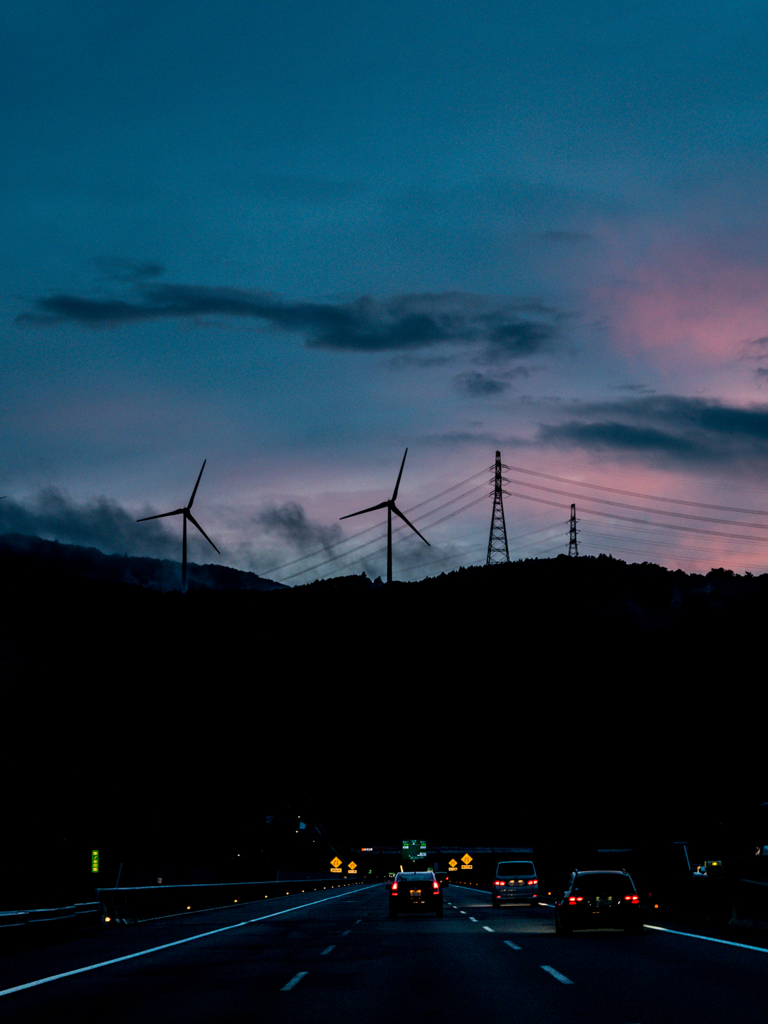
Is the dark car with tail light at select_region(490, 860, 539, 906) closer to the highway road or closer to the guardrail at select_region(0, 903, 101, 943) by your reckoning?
the highway road

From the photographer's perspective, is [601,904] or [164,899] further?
[164,899]

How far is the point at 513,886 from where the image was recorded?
46750 millimetres

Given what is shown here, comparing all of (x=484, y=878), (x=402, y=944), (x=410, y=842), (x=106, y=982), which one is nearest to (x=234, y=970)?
(x=106, y=982)

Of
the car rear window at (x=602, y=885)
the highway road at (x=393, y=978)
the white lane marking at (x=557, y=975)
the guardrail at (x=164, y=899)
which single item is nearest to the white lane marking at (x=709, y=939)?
the highway road at (x=393, y=978)

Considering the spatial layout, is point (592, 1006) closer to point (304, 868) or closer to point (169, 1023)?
point (169, 1023)

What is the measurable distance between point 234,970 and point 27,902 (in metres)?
23.9

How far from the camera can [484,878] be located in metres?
127

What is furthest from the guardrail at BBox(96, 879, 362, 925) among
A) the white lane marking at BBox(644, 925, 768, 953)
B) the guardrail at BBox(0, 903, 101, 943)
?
the white lane marking at BBox(644, 925, 768, 953)

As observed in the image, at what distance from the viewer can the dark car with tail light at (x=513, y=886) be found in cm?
4662

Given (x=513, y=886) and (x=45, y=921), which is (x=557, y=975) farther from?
(x=513, y=886)

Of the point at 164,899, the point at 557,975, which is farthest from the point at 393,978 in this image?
the point at 164,899

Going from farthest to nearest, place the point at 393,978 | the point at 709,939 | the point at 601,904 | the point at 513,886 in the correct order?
the point at 513,886 → the point at 601,904 → the point at 709,939 → the point at 393,978

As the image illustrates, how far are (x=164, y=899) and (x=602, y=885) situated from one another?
2042 cm

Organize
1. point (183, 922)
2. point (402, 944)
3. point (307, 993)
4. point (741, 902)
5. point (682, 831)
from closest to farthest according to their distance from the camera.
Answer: point (307, 993)
point (402, 944)
point (741, 902)
point (183, 922)
point (682, 831)
